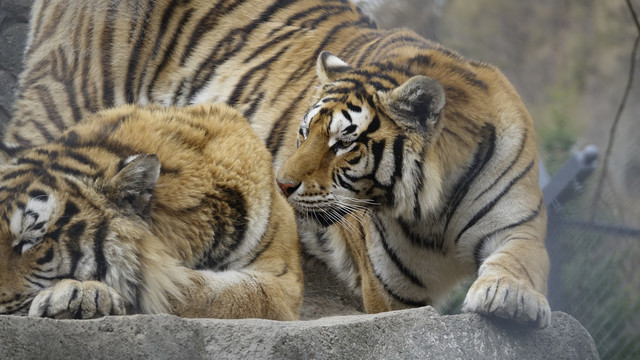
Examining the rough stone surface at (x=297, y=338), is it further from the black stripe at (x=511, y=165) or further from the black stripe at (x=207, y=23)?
the black stripe at (x=207, y=23)

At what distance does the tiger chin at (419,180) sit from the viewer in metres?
2.85

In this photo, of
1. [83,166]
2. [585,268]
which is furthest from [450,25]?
[83,166]

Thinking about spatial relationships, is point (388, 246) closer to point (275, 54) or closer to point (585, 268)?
point (275, 54)

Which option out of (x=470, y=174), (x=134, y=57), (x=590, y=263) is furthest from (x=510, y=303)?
(x=590, y=263)

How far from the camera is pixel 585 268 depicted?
4812 millimetres

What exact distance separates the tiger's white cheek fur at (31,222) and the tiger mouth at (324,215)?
897 mm

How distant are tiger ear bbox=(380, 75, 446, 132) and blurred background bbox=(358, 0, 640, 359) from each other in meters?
1.23

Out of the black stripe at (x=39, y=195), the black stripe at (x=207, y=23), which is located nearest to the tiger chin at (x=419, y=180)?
the black stripe at (x=39, y=195)

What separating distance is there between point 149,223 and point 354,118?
2.83 feet

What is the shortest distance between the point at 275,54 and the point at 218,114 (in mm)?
1168

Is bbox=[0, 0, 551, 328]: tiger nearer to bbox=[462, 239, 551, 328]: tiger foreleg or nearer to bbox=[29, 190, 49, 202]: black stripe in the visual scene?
bbox=[462, 239, 551, 328]: tiger foreleg

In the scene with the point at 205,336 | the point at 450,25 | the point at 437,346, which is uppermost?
the point at 437,346

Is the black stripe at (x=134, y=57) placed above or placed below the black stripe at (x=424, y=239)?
below

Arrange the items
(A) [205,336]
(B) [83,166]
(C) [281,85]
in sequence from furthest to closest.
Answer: (C) [281,85]
(B) [83,166]
(A) [205,336]
